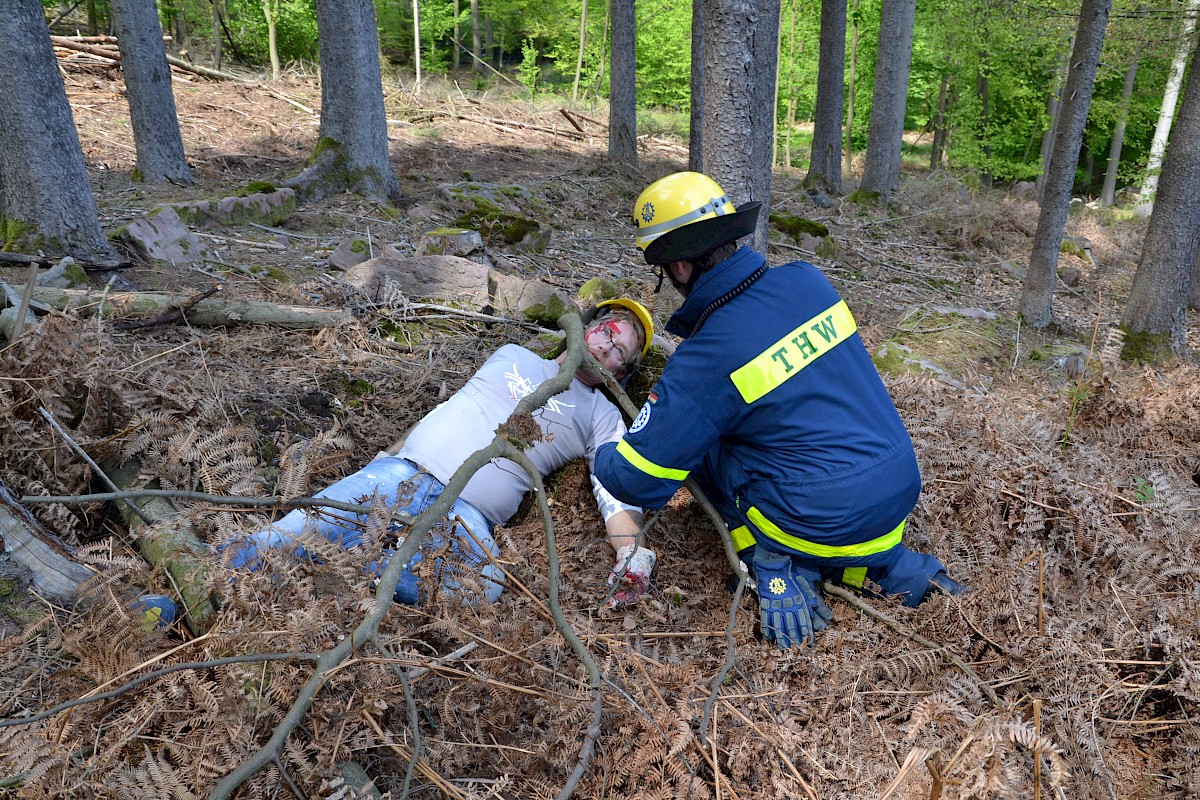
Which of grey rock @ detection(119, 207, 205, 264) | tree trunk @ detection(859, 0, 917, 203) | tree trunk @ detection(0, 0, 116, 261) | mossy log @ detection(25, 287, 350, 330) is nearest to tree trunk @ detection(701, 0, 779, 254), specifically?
mossy log @ detection(25, 287, 350, 330)

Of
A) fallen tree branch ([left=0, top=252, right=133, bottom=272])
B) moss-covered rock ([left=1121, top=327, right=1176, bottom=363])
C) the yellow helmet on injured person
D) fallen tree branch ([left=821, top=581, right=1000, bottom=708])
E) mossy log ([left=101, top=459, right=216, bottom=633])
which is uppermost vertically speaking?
the yellow helmet on injured person

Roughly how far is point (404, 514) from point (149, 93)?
9.05m

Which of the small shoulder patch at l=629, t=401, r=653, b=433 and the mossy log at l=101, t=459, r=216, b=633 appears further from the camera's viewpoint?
the small shoulder patch at l=629, t=401, r=653, b=433

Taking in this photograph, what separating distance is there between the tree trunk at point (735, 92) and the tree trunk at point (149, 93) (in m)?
8.05

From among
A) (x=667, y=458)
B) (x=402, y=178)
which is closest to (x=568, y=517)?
(x=667, y=458)

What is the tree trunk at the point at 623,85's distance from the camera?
12.6 meters

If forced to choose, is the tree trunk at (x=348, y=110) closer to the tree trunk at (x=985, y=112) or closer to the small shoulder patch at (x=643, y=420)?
the small shoulder patch at (x=643, y=420)

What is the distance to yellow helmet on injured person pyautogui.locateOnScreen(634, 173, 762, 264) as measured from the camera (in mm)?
2996

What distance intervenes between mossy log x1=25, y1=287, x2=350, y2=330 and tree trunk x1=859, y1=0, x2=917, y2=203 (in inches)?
486

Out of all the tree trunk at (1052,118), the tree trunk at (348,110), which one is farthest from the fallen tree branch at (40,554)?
the tree trunk at (1052,118)

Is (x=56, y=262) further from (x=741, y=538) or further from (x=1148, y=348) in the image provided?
(x=1148, y=348)

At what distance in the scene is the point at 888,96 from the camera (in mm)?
13914

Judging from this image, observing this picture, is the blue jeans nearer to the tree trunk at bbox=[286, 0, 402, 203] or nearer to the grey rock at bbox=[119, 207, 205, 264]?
the grey rock at bbox=[119, 207, 205, 264]

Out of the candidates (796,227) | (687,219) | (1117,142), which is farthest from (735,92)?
(1117,142)
